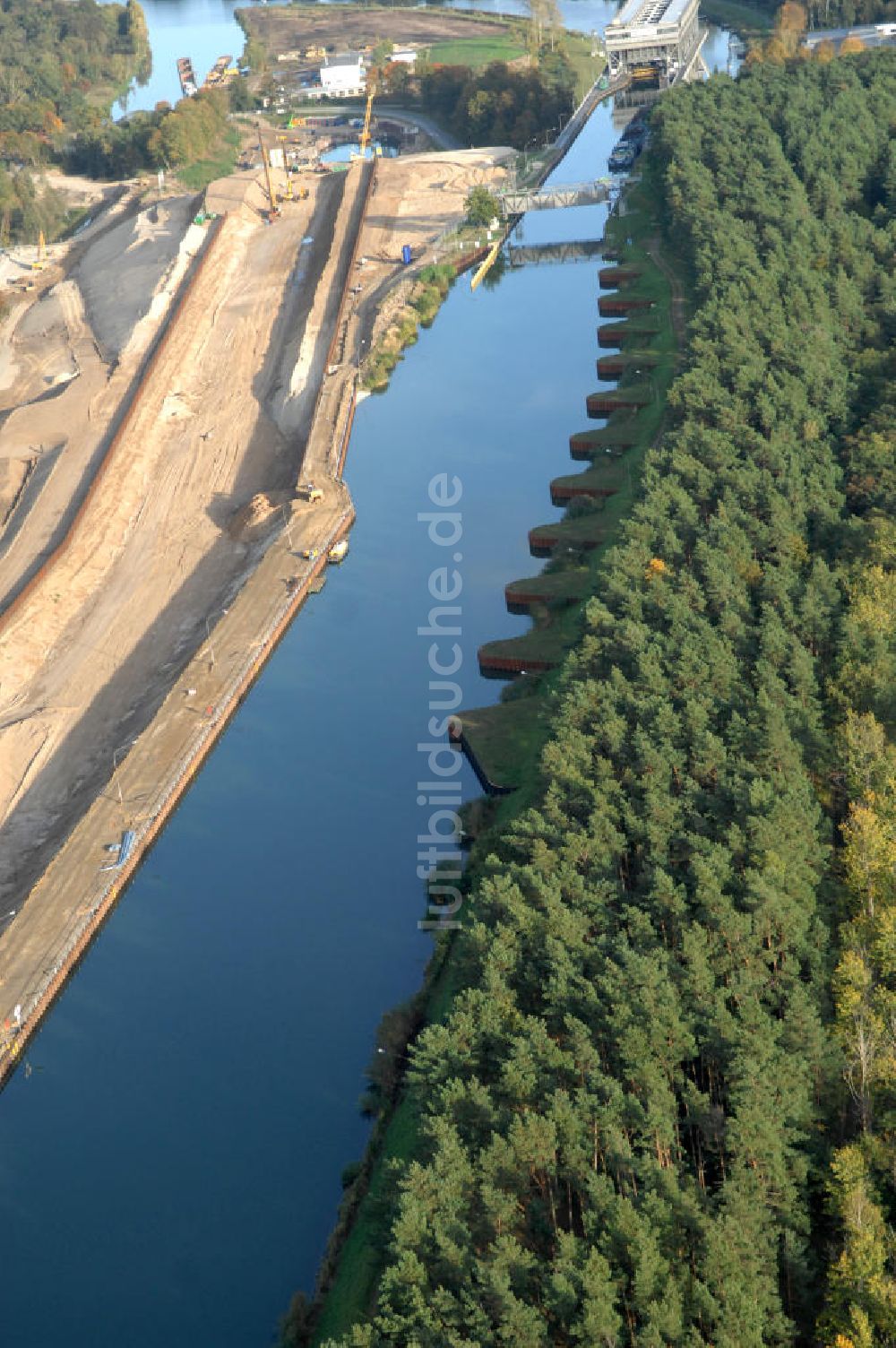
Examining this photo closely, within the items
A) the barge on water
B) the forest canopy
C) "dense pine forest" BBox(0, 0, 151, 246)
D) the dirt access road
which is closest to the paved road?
the barge on water

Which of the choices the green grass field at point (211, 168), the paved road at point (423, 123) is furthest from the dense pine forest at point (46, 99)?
the paved road at point (423, 123)

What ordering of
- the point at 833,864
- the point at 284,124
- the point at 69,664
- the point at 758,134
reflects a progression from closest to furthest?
the point at 833,864 < the point at 69,664 < the point at 758,134 < the point at 284,124

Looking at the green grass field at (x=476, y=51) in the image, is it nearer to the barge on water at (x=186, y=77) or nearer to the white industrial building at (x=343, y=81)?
the white industrial building at (x=343, y=81)

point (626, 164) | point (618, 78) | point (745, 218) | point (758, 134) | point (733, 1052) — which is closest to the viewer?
point (733, 1052)

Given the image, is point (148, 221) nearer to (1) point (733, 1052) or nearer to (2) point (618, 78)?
(2) point (618, 78)

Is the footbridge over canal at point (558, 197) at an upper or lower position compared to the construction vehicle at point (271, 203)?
lower

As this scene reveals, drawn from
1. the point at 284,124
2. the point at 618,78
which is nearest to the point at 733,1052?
the point at 618,78

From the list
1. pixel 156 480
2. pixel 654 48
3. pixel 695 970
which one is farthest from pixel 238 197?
pixel 695 970
